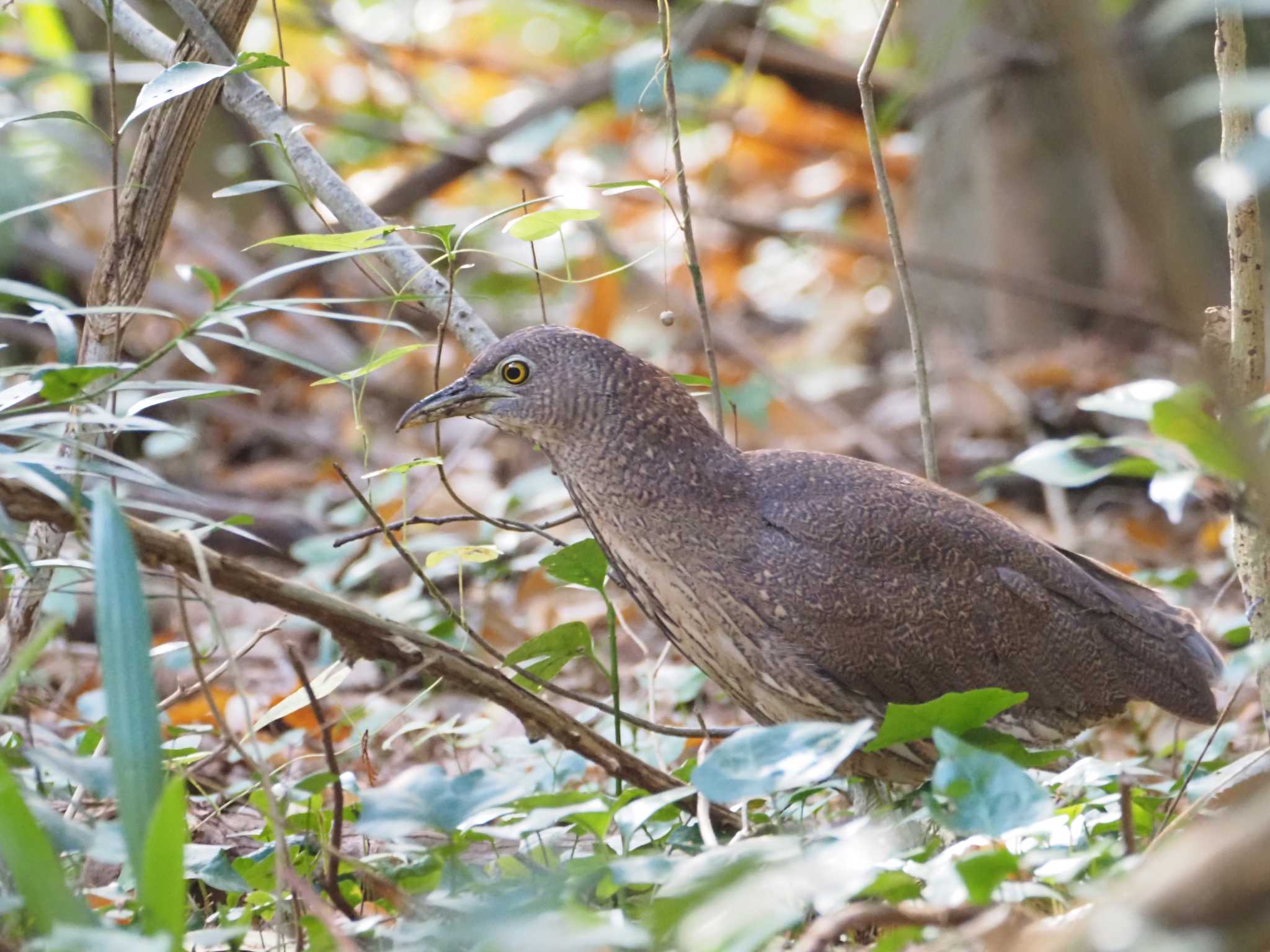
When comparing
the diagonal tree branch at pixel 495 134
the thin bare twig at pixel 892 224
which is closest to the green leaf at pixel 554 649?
the thin bare twig at pixel 892 224

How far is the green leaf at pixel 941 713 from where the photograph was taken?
245 centimetres

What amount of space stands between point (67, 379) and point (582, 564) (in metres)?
1.35

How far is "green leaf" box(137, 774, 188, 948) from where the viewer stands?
1861 mm

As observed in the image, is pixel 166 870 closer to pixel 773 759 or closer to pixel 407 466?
pixel 773 759

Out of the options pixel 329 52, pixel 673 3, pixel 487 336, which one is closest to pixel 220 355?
pixel 673 3

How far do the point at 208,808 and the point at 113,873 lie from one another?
28cm

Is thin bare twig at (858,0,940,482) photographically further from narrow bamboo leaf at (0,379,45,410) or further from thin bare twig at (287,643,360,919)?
narrow bamboo leaf at (0,379,45,410)

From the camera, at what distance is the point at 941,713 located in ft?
8.22

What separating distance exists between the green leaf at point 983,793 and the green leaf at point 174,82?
5.86ft

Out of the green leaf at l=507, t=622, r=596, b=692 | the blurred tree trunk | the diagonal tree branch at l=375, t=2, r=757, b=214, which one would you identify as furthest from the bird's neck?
the blurred tree trunk

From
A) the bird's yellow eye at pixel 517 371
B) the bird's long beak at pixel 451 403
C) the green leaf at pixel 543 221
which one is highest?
the green leaf at pixel 543 221

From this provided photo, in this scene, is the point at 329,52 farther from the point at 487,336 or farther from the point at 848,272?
the point at 487,336

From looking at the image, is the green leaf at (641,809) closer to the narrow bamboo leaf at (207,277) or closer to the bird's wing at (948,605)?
the bird's wing at (948,605)

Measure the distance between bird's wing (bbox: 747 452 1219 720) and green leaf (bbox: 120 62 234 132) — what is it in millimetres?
1591
